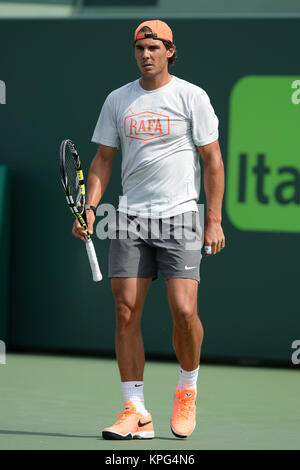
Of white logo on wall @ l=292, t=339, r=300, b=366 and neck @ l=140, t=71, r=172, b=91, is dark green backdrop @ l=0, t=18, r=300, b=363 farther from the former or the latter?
neck @ l=140, t=71, r=172, b=91

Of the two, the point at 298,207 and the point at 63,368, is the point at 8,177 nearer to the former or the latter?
the point at 63,368

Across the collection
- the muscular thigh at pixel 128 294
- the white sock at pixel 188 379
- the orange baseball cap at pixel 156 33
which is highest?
the orange baseball cap at pixel 156 33

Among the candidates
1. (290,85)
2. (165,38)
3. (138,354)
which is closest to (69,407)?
(138,354)

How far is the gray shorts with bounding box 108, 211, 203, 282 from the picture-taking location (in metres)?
4.30

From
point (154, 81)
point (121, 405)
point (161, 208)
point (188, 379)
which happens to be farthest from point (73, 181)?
point (121, 405)

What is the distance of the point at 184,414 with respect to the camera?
428 cm

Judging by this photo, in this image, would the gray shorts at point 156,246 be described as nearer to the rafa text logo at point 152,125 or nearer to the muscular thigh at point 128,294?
the muscular thigh at point 128,294

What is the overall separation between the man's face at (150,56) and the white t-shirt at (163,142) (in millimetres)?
97

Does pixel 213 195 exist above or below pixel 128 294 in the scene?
above

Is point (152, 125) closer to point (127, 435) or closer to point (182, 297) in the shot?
point (182, 297)

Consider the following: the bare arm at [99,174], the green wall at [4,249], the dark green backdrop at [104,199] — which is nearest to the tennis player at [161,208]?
the bare arm at [99,174]

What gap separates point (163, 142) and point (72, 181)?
47 centimetres

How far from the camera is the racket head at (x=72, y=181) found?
13.8 feet

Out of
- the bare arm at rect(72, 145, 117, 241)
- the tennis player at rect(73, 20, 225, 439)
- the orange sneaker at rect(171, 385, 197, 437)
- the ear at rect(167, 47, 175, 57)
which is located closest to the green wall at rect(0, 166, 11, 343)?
the bare arm at rect(72, 145, 117, 241)
